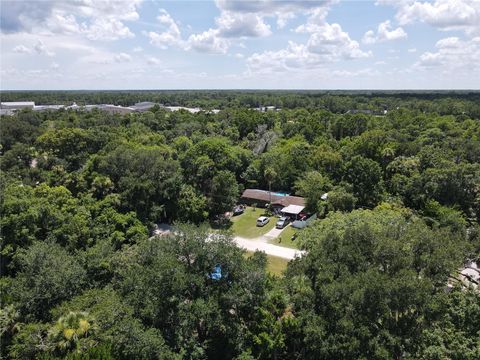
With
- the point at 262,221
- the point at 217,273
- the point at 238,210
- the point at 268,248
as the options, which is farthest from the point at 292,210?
the point at 217,273

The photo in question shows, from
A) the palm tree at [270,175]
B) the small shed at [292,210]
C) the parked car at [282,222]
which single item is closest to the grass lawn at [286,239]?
the parked car at [282,222]

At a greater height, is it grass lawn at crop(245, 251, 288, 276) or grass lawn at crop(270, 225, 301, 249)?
grass lawn at crop(245, 251, 288, 276)

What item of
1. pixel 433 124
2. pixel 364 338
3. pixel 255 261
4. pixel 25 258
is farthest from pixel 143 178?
pixel 433 124

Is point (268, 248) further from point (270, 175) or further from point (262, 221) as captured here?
point (270, 175)

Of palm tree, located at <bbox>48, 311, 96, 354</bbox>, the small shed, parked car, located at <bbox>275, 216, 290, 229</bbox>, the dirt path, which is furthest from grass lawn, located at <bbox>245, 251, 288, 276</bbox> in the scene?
palm tree, located at <bbox>48, 311, 96, 354</bbox>

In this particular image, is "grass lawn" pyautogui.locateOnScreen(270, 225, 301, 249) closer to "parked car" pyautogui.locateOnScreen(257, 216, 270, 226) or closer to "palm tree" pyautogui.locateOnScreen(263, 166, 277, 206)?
"parked car" pyautogui.locateOnScreen(257, 216, 270, 226)

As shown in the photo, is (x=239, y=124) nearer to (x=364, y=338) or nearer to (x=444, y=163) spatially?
(x=444, y=163)
